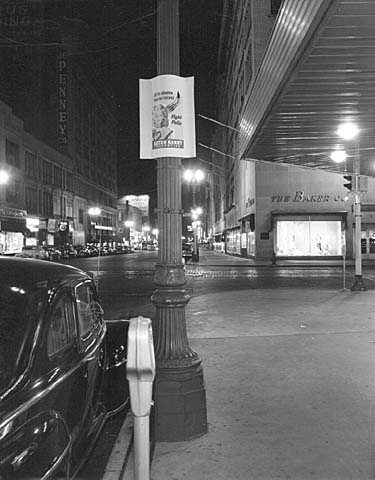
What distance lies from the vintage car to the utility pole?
21.0 inches

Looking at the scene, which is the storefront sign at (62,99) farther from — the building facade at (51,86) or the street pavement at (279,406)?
the street pavement at (279,406)

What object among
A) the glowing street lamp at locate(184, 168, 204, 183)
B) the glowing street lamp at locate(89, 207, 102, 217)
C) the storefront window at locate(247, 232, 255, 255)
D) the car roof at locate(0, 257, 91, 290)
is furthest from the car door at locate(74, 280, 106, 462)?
the glowing street lamp at locate(89, 207, 102, 217)

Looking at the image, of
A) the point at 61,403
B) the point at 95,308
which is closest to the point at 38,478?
the point at 61,403

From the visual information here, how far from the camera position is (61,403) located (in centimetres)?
288

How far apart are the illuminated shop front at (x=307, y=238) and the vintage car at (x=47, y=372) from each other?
3200 cm

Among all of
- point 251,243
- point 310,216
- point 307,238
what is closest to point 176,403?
point 310,216

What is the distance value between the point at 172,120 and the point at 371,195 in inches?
1291

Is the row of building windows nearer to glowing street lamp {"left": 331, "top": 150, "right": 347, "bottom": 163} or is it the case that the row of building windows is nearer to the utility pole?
glowing street lamp {"left": 331, "top": 150, "right": 347, "bottom": 163}

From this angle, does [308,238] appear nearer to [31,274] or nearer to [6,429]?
[31,274]

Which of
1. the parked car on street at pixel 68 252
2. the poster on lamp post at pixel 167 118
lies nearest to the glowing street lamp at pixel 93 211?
the parked car on street at pixel 68 252

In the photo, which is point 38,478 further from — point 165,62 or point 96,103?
point 96,103

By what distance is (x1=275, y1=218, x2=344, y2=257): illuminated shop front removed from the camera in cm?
3494

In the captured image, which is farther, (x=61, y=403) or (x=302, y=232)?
(x=302, y=232)

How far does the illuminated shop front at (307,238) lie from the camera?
34938 mm
